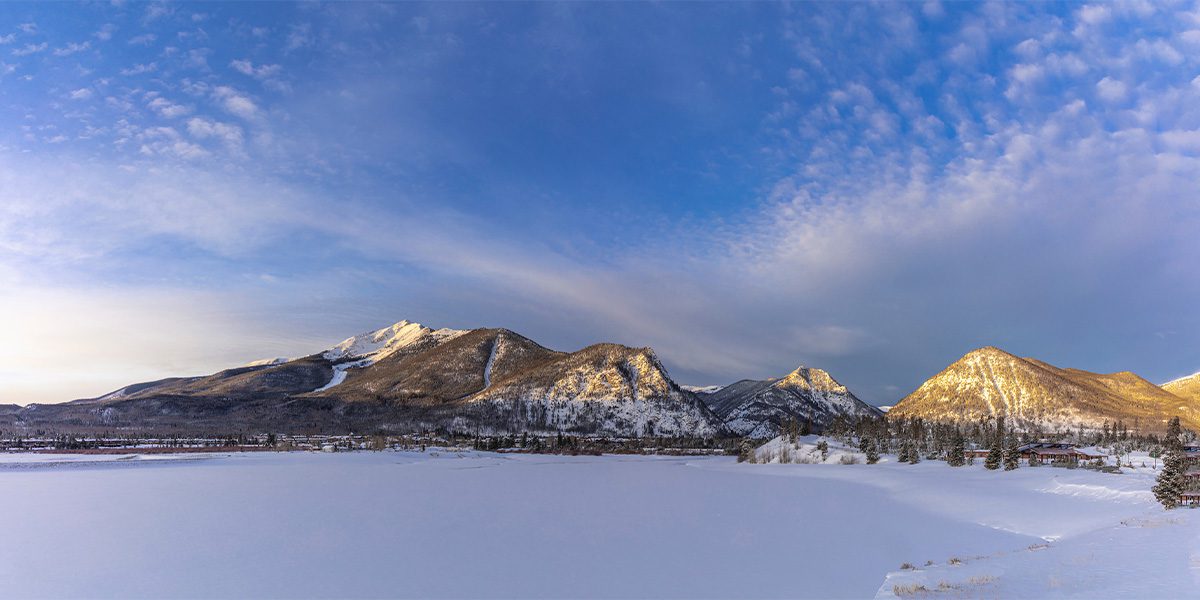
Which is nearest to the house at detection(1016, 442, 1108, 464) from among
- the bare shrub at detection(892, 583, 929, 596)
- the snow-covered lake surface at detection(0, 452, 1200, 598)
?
the snow-covered lake surface at detection(0, 452, 1200, 598)

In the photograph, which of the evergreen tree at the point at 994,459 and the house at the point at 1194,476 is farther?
the evergreen tree at the point at 994,459

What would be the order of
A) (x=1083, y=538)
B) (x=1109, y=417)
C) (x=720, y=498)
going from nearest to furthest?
(x=1083, y=538)
(x=720, y=498)
(x=1109, y=417)

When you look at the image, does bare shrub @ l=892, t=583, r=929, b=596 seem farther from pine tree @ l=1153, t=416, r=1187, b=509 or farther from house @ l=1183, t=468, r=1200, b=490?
house @ l=1183, t=468, r=1200, b=490

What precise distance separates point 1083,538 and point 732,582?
1431cm

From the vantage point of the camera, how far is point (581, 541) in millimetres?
27188

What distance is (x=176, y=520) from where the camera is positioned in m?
31.1

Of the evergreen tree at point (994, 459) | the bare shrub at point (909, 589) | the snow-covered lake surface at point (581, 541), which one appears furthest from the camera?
the evergreen tree at point (994, 459)

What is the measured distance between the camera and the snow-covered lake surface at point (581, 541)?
18703mm

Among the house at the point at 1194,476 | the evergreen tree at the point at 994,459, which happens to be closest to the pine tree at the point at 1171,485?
the house at the point at 1194,476

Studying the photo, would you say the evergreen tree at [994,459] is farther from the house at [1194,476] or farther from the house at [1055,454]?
the house at [1194,476]

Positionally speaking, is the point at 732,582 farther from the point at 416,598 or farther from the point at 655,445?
the point at 655,445

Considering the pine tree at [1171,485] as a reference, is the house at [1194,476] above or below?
below

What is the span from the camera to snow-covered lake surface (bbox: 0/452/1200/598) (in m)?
18.7

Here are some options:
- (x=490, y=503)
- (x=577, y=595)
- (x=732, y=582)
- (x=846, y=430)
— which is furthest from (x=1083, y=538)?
(x=846, y=430)
